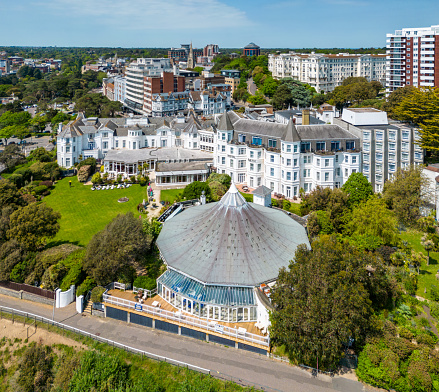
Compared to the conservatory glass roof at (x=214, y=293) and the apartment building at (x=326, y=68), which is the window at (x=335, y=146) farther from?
the apartment building at (x=326, y=68)

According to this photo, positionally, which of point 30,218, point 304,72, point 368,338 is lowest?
point 368,338

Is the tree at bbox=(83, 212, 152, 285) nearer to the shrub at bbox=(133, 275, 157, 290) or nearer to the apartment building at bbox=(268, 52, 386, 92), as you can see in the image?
the shrub at bbox=(133, 275, 157, 290)

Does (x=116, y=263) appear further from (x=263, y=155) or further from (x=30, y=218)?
(x=263, y=155)

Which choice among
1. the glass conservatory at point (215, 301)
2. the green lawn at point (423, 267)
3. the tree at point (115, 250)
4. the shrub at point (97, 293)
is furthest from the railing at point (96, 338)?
the green lawn at point (423, 267)

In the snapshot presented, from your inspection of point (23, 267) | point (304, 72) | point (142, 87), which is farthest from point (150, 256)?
point (304, 72)

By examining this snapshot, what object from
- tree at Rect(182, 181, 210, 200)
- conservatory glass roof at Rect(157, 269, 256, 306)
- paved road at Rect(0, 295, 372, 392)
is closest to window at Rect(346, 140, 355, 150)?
tree at Rect(182, 181, 210, 200)

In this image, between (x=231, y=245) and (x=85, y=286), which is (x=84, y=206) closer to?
(x=85, y=286)

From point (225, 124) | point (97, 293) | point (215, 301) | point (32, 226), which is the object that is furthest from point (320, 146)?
point (32, 226)
